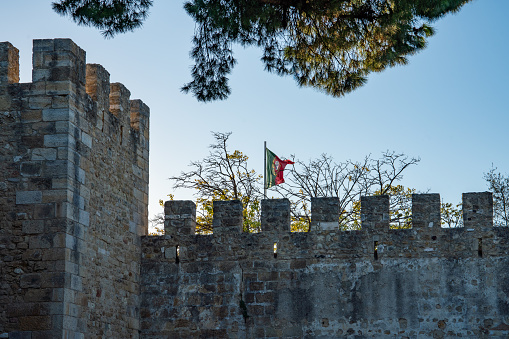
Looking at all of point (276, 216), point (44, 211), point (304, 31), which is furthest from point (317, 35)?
point (44, 211)

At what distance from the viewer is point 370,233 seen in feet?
35.7

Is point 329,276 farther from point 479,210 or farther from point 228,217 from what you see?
point 479,210

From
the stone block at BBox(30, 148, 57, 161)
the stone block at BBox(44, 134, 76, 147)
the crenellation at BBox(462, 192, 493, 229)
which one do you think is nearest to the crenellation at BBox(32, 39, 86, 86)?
the stone block at BBox(44, 134, 76, 147)

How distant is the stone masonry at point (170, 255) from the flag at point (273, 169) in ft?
14.0

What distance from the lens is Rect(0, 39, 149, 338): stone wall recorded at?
9.21m

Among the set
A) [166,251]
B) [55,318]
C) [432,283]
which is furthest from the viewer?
[166,251]

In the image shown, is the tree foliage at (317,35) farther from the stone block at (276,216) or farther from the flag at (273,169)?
the flag at (273,169)

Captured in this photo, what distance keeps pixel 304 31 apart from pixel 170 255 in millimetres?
3562

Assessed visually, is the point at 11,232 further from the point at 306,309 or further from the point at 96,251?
the point at 306,309

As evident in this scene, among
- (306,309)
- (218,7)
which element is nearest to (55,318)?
(306,309)

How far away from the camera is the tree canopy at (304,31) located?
10.2 m

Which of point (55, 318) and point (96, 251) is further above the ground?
point (96, 251)

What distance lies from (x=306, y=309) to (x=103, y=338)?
8.57ft

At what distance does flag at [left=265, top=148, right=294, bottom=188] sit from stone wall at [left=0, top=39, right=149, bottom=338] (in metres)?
5.23
